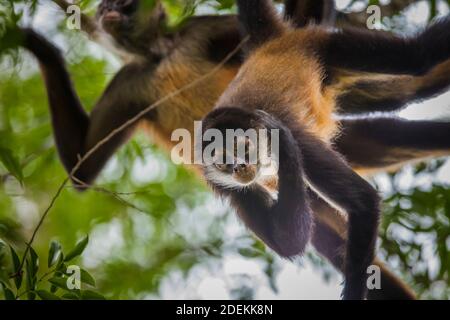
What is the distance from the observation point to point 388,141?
3.19 m

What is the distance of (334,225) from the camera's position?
2.96 meters

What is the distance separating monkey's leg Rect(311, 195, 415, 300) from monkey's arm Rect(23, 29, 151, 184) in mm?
1165

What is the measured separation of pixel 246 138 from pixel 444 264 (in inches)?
39.0

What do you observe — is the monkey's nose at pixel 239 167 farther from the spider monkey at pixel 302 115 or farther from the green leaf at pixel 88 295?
A: the green leaf at pixel 88 295

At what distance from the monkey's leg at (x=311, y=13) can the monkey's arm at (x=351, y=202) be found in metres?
0.57

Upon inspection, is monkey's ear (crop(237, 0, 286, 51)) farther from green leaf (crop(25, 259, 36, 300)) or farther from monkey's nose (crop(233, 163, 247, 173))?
green leaf (crop(25, 259, 36, 300))

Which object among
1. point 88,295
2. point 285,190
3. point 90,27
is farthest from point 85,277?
point 90,27

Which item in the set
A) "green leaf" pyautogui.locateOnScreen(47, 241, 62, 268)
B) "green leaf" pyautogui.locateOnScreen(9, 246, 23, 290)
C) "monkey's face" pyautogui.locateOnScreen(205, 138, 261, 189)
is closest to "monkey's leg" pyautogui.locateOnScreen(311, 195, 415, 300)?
"monkey's face" pyautogui.locateOnScreen(205, 138, 261, 189)

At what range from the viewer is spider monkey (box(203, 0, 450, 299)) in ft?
8.70

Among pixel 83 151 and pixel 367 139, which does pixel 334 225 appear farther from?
pixel 83 151

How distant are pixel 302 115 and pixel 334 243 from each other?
0.53 metres

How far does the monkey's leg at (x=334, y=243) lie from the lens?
2939 mm
